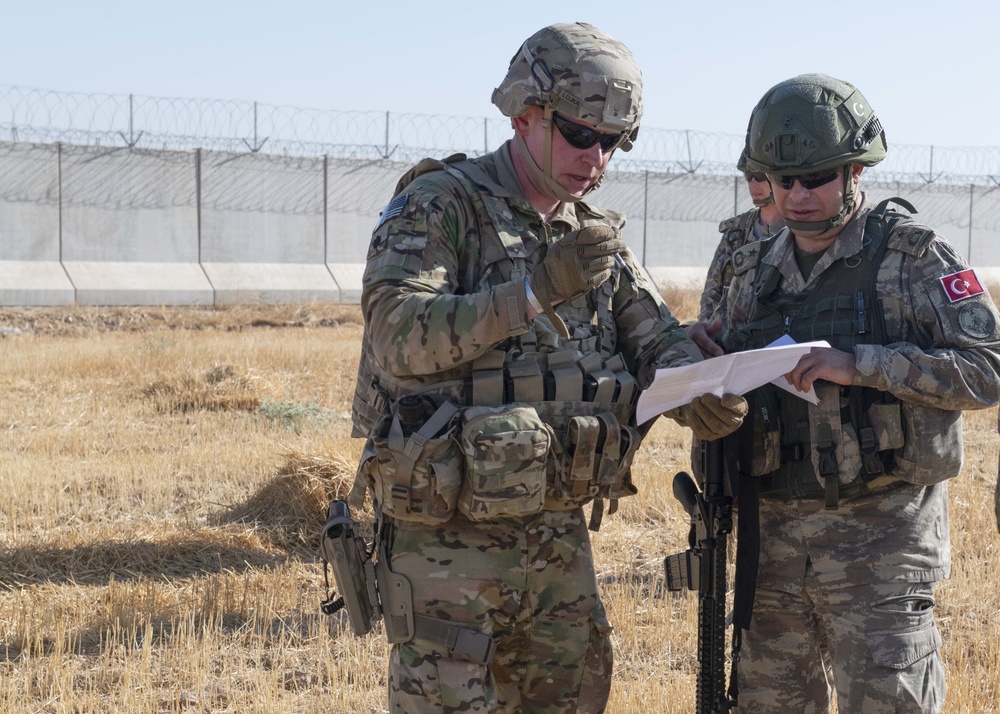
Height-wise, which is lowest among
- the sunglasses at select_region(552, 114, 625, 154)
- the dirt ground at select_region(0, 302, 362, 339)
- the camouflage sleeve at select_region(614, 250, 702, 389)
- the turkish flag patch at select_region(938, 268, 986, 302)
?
the dirt ground at select_region(0, 302, 362, 339)

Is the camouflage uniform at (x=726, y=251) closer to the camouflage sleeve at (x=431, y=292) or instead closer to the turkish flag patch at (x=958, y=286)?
the turkish flag patch at (x=958, y=286)

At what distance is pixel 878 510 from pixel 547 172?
139 cm

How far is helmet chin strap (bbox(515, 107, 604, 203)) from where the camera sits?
3.17 m

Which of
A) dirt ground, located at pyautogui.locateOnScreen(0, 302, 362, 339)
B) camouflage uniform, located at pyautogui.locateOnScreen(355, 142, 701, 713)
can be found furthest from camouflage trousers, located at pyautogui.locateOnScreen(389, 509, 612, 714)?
dirt ground, located at pyautogui.locateOnScreen(0, 302, 362, 339)

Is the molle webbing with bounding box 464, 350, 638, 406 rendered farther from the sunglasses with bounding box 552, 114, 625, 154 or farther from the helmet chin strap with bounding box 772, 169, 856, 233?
the helmet chin strap with bounding box 772, 169, 856, 233

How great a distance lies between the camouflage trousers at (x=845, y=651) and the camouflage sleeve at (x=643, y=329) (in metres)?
0.78

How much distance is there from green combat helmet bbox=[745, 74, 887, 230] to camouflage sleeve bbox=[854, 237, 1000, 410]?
309mm

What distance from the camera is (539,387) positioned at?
3.14m

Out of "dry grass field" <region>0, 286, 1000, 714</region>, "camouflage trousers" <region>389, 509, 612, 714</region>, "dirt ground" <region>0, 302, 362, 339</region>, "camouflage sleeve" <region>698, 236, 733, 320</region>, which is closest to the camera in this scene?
"camouflage trousers" <region>389, 509, 612, 714</region>

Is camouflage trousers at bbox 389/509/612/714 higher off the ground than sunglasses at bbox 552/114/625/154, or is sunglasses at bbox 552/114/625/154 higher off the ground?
sunglasses at bbox 552/114/625/154

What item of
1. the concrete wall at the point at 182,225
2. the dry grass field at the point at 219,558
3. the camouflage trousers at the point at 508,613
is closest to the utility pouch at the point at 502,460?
the camouflage trousers at the point at 508,613

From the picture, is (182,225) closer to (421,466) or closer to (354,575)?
(354,575)

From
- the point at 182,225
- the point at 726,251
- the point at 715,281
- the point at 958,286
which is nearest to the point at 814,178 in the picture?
the point at 958,286

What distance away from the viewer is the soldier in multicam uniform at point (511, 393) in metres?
2.97
